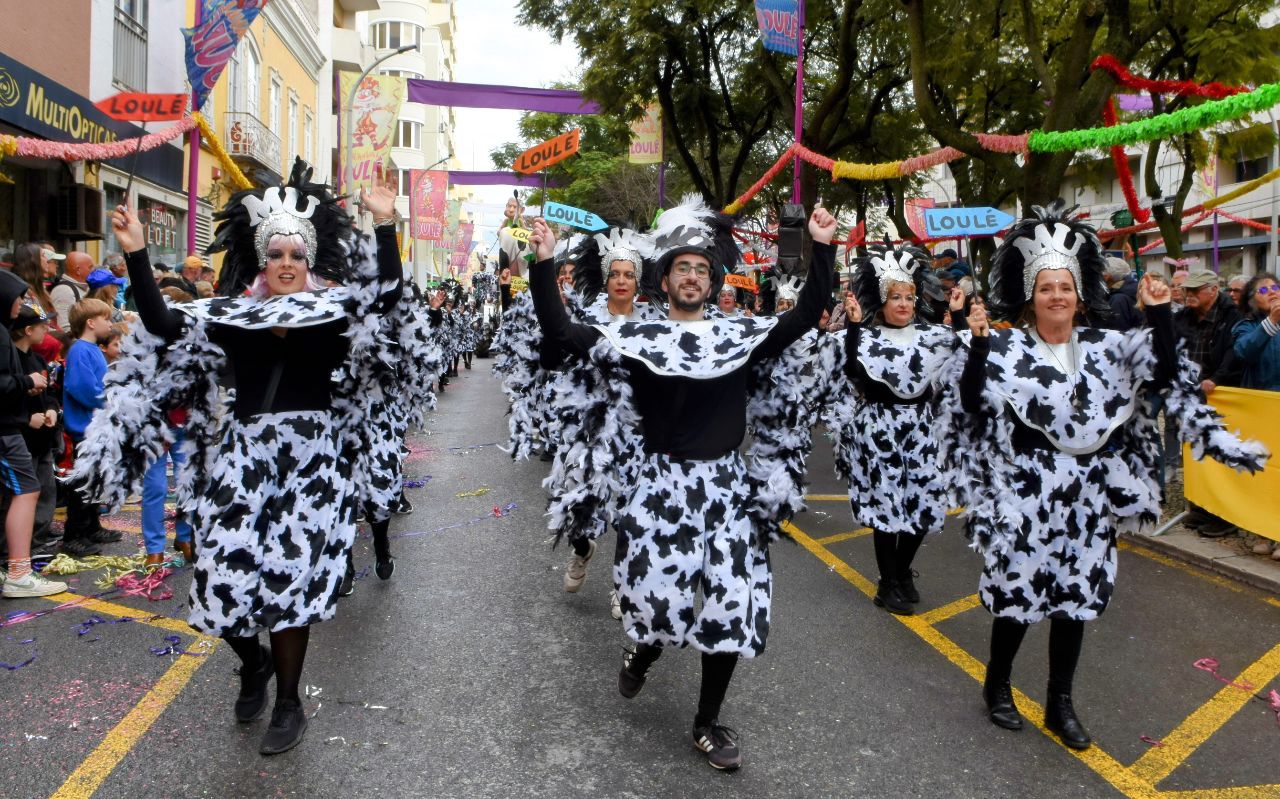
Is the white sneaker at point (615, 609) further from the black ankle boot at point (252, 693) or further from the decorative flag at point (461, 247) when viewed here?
the decorative flag at point (461, 247)

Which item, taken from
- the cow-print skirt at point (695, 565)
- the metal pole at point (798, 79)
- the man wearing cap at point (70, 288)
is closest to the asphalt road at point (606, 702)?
the cow-print skirt at point (695, 565)

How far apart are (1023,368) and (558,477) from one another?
6.34 feet

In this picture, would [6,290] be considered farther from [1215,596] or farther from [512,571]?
[1215,596]

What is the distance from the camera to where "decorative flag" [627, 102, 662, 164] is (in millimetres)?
19953

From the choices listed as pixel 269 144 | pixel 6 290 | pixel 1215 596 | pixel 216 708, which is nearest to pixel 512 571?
pixel 216 708

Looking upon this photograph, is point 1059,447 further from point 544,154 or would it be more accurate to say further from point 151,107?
point 544,154

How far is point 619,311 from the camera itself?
556 centimetres

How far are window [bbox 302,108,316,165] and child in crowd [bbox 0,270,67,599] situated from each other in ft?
82.5

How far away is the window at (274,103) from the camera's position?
24453 mm

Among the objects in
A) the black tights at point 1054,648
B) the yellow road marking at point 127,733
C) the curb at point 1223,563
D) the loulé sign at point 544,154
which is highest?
the loulé sign at point 544,154

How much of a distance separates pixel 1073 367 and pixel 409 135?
58303 mm

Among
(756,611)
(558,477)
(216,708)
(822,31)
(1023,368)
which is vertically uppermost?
(822,31)

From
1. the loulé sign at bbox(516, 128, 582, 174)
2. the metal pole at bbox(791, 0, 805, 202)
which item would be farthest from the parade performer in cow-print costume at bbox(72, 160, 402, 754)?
the metal pole at bbox(791, 0, 805, 202)

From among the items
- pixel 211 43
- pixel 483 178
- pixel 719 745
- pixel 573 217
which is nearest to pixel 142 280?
pixel 719 745
